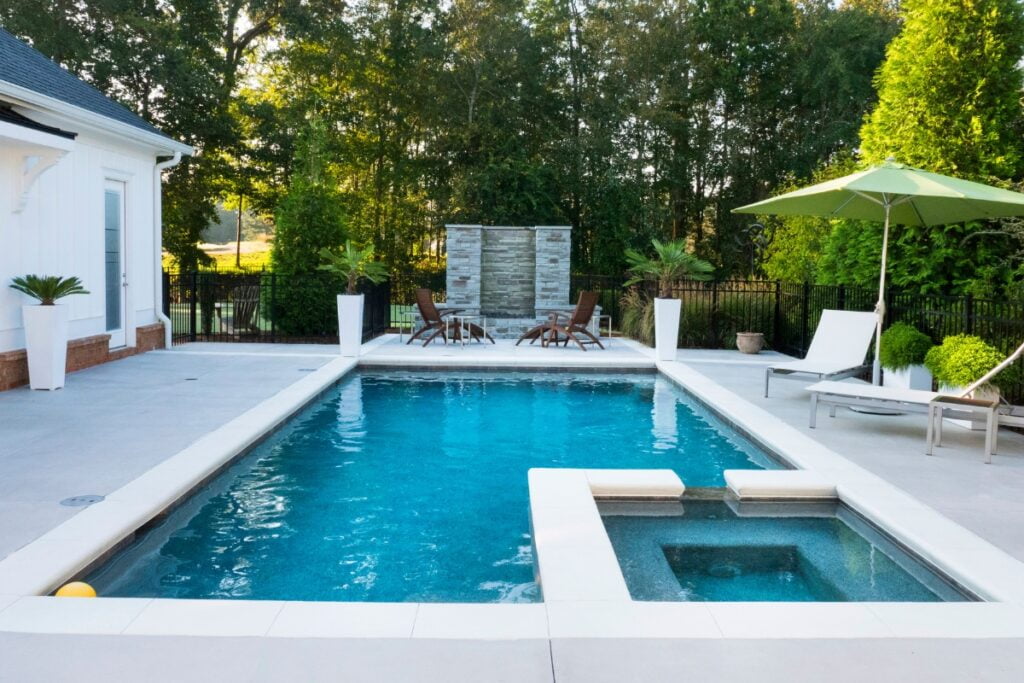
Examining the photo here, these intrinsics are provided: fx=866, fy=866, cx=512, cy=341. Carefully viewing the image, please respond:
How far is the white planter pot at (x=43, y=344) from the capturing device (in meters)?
8.94

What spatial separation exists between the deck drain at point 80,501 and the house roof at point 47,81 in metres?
5.21

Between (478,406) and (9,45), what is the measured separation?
724cm

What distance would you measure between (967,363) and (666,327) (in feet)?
17.8

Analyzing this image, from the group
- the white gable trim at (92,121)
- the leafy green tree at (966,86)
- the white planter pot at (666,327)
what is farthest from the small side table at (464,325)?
the leafy green tree at (966,86)

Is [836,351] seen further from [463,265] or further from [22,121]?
[463,265]

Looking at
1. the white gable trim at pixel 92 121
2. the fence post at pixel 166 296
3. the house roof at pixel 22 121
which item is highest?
the white gable trim at pixel 92 121

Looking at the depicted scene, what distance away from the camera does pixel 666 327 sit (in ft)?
41.5

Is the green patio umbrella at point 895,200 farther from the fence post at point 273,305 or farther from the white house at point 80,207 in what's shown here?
the fence post at point 273,305

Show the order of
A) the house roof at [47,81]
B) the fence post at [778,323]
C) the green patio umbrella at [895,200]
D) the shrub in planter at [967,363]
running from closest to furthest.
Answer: the shrub in planter at [967,363] → the green patio umbrella at [895,200] → the house roof at [47,81] → the fence post at [778,323]

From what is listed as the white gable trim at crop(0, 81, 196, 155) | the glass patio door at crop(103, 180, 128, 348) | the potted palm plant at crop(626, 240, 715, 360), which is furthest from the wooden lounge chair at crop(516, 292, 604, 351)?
the white gable trim at crop(0, 81, 196, 155)

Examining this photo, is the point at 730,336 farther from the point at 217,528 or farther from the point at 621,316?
the point at 217,528

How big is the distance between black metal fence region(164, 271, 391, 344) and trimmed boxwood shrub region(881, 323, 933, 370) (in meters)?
8.83

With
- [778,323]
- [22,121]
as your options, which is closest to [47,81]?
[22,121]

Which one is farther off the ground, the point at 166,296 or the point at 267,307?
the point at 166,296
